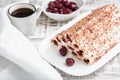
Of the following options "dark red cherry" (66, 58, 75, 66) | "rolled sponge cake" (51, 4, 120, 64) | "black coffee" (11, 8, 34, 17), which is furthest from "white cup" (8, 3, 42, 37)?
"dark red cherry" (66, 58, 75, 66)

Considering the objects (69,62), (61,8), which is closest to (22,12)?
(61,8)

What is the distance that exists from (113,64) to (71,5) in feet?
1.09

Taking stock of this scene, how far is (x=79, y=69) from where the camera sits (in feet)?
3.64

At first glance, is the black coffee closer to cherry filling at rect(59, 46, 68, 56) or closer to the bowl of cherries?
the bowl of cherries

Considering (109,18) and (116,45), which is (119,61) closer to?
(116,45)

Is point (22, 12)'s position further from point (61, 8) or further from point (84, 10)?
point (84, 10)

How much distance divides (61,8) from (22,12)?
0.17m

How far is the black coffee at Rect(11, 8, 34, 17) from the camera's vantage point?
1241mm

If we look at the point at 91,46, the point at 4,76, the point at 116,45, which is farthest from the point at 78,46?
the point at 4,76

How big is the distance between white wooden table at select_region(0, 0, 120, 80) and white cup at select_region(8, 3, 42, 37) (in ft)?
0.12

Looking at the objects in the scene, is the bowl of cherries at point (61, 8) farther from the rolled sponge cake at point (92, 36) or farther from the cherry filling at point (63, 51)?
the cherry filling at point (63, 51)

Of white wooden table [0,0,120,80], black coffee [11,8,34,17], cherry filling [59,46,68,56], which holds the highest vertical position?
black coffee [11,8,34,17]

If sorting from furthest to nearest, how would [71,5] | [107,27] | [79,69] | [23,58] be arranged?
[71,5] < [107,27] < [79,69] < [23,58]

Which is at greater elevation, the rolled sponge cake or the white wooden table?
the rolled sponge cake
